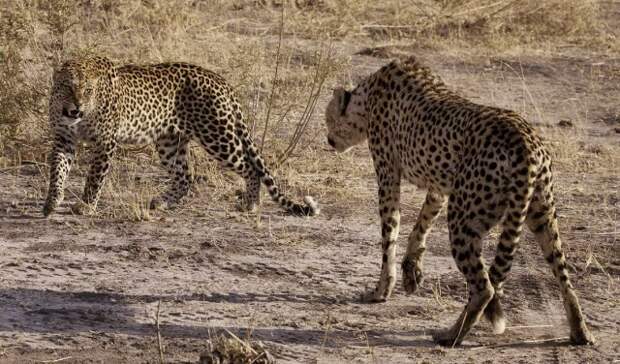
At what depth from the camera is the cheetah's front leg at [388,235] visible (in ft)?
26.7

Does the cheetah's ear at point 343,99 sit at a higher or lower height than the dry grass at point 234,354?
higher

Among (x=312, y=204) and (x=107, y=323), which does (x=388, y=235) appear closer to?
(x=107, y=323)

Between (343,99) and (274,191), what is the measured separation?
149cm

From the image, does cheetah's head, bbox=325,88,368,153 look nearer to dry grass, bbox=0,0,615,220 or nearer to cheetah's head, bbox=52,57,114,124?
dry grass, bbox=0,0,615,220

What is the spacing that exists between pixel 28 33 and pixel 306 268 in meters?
4.06

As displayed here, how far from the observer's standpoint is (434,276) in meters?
8.77

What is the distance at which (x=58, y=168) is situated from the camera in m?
9.66

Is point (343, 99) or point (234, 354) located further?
point (343, 99)

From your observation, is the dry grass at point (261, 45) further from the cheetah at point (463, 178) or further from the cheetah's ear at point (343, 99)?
the cheetah at point (463, 178)

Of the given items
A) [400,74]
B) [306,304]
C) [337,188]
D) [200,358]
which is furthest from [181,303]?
[337,188]

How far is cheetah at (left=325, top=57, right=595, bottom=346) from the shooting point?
7.04 metres

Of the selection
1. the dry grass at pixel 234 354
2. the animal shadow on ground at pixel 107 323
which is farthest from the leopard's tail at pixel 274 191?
the dry grass at pixel 234 354

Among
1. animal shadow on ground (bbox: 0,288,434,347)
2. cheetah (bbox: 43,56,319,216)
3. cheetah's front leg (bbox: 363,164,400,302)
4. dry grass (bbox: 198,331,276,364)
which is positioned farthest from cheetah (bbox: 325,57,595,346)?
cheetah (bbox: 43,56,319,216)

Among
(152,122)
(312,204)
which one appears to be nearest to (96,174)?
(152,122)
